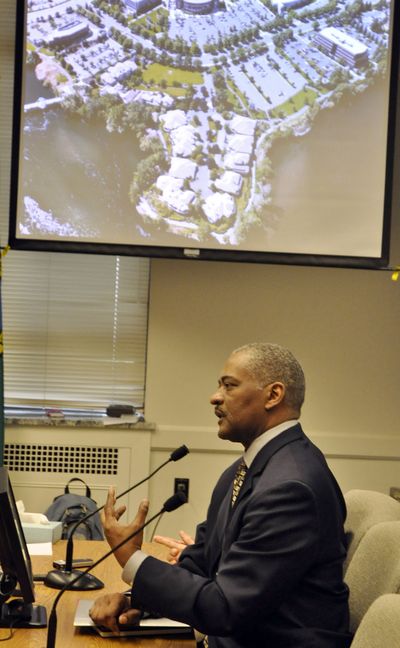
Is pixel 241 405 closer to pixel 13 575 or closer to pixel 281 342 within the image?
pixel 13 575

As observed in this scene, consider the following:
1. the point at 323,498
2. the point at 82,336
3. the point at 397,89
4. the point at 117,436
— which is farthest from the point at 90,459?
the point at 323,498

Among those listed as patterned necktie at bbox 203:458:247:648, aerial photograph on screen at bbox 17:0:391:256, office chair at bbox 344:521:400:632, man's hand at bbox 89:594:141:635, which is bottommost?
man's hand at bbox 89:594:141:635

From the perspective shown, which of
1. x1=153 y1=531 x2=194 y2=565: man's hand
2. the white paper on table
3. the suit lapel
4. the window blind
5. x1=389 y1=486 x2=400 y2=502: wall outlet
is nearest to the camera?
the suit lapel

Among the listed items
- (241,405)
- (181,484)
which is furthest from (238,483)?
(181,484)

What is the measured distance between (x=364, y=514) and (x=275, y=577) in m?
0.69

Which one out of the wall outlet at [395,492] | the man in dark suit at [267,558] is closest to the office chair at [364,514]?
the man in dark suit at [267,558]

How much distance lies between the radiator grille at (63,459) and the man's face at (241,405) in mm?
2368

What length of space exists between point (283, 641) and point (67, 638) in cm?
49

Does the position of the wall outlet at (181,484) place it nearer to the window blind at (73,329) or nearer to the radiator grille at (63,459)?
the radiator grille at (63,459)

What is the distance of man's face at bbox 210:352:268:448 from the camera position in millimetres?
2514

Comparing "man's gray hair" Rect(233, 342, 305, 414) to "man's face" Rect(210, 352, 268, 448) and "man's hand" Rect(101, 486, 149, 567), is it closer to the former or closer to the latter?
"man's face" Rect(210, 352, 268, 448)

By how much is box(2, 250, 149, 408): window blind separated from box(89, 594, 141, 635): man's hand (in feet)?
8.84

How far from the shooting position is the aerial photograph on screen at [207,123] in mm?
4672

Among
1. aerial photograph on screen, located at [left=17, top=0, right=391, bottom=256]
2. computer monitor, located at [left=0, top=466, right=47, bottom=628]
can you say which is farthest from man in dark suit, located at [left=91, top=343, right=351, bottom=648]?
aerial photograph on screen, located at [left=17, top=0, right=391, bottom=256]
